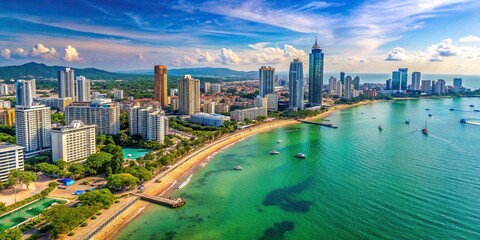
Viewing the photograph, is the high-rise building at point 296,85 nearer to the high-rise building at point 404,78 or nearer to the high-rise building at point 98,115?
the high-rise building at point 98,115

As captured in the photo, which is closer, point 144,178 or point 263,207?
point 263,207

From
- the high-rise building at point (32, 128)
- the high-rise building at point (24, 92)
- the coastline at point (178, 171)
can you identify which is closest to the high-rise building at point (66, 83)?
the high-rise building at point (24, 92)

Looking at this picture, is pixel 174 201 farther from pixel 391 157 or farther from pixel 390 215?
pixel 391 157

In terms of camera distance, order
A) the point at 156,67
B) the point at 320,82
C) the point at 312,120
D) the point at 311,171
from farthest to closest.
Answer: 1. the point at 320,82
2. the point at 156,67
3. the point at 312,120
4. the point at 311,171

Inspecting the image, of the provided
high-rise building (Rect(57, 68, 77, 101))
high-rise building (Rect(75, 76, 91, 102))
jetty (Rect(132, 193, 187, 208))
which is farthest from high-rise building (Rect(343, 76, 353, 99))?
jetty (Rect(132, 193, 187, 208))

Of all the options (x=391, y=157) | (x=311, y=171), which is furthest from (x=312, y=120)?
(x=311, y=171)

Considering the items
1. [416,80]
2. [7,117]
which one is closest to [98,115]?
[7,117]
